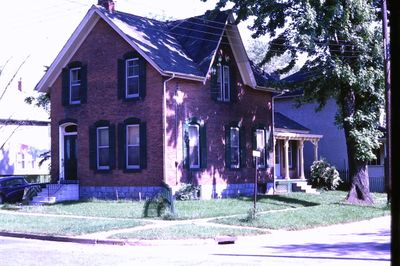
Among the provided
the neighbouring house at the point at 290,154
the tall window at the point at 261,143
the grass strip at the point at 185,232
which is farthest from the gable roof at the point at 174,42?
the grass strip at the point at 185,232

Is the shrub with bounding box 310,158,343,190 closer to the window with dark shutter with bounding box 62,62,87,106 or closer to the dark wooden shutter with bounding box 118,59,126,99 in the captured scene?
the dark wooden shutter with bounding box 118,59,126,99

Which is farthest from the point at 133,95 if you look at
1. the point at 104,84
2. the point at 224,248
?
the point at 224,248

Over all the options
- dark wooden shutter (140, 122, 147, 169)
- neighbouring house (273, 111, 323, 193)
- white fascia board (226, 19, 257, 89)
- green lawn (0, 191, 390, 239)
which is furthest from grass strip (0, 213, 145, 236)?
neighbouring house (273, 111, 323, 193)

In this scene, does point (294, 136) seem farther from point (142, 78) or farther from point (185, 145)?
point (142, 78)

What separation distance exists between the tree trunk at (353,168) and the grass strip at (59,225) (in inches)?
442

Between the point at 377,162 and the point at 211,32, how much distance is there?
1520 centimetres

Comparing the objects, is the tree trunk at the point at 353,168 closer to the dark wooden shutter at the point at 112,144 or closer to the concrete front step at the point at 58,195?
the dark wooden shutter at the point at 112,144

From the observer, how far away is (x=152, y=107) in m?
24.3

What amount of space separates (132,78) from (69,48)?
4400 mm

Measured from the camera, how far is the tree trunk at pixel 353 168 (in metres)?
24.0

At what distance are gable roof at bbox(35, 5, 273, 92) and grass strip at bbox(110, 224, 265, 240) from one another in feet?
31.5

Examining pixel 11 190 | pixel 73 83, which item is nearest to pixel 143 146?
pixel 73 83

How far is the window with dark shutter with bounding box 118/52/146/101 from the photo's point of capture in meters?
24.9

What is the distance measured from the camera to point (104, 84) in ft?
85.9
